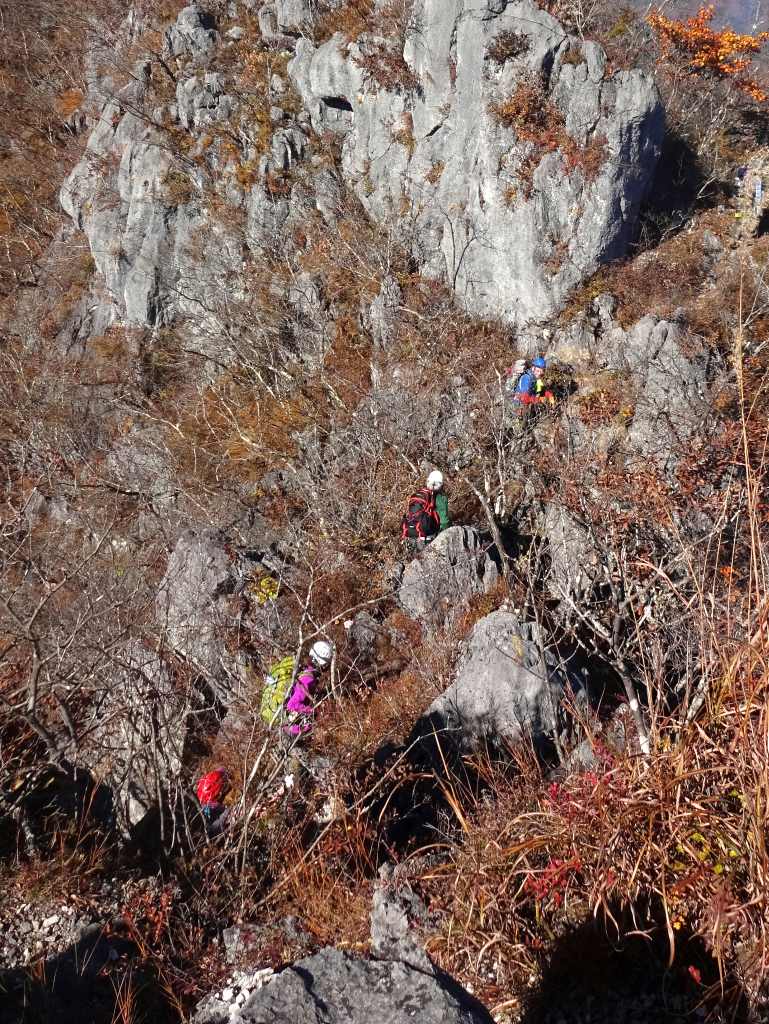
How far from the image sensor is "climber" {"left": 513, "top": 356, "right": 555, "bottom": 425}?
1064 cm

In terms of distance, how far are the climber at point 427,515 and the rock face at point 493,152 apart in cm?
578

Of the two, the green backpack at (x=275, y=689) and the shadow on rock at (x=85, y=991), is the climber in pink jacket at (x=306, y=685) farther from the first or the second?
the shadow on rock at (x=85, y=991)

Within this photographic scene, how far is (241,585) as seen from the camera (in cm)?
889

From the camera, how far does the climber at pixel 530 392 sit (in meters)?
10.6

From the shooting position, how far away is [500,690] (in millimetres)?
5668

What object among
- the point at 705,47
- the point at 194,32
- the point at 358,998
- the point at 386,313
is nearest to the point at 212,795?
the point at 358,998

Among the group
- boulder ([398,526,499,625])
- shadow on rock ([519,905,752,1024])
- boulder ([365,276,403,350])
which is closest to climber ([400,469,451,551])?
boulder ([398,526,499,625])

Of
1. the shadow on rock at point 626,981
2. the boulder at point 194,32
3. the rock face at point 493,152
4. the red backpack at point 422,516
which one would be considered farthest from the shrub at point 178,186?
the shadow on rock at point 626,981

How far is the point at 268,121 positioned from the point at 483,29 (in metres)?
6.71

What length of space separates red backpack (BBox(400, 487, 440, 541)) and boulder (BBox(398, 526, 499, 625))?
25cm

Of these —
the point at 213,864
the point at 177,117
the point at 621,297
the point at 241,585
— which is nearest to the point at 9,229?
the point at 177,117

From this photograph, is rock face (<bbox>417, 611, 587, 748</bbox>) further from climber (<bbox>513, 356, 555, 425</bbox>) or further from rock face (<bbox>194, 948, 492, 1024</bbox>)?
climber (<bbox>513, 356, 555, 425</bbox>)

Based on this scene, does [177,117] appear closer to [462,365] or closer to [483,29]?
[483,29]

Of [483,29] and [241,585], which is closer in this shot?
[241,585]
